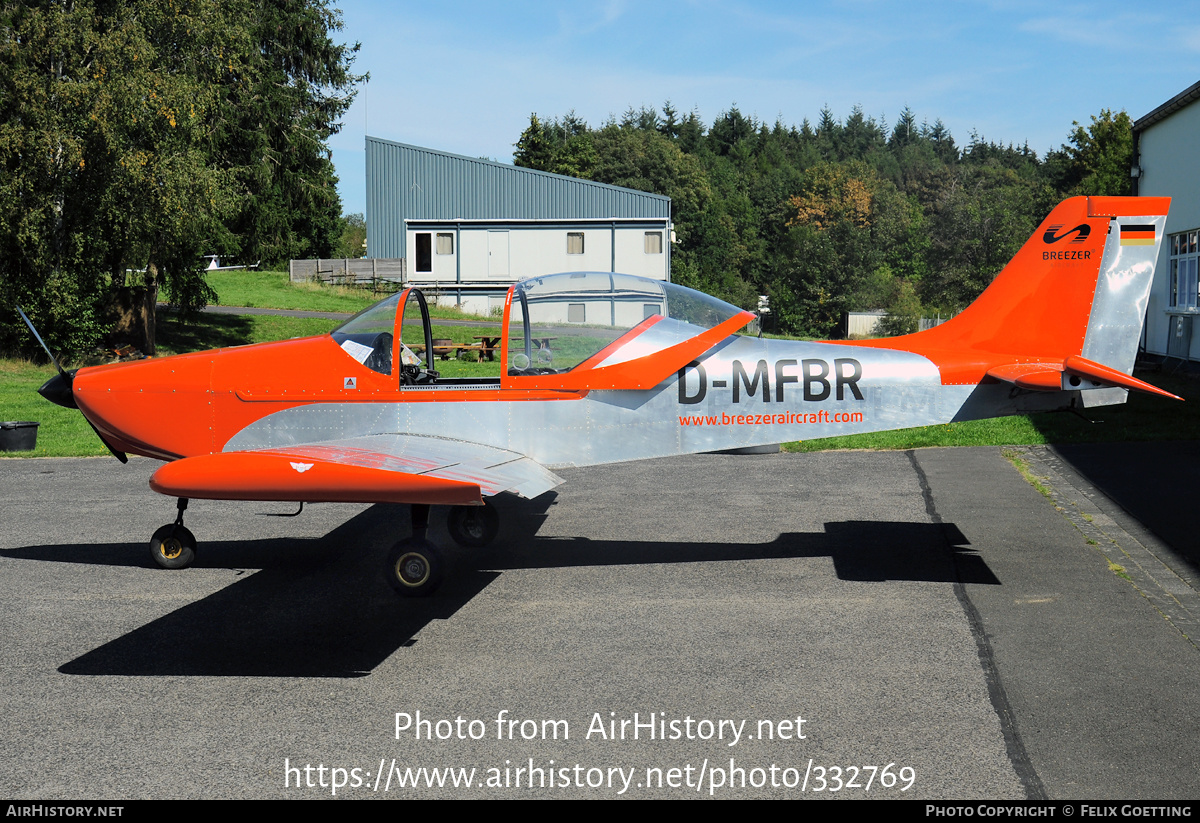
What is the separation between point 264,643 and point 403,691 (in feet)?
4.36

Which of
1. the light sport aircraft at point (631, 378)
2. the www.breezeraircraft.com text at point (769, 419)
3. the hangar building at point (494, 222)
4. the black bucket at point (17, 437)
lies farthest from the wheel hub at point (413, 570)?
the hangar building at point (494, 222)

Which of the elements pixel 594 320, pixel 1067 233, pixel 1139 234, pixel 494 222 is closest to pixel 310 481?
pixel 594 320

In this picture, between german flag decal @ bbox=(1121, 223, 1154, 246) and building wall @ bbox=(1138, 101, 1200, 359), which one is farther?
building wall @ bbox=(1138, 101, 1200, 359)

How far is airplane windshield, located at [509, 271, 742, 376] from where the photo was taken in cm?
752

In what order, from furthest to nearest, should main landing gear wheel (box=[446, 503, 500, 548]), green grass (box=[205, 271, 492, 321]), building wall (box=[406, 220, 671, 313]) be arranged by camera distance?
1. building wall (box=[406, 220, 671, 313])
2. green grass (box=[205, 271, 492, 321])
3. main landing gear wheel (box=[446, 503, 500, 548])

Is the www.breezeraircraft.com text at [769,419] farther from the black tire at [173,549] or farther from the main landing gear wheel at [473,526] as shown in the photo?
the black tire at [173,549]

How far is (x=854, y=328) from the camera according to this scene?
53219 mm

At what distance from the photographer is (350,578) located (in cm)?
739

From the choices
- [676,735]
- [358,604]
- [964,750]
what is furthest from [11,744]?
[964,750]

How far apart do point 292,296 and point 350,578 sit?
4014cm

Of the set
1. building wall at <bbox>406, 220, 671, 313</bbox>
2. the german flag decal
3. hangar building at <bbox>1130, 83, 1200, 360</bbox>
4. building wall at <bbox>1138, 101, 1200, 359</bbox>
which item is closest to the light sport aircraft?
the german flag decal

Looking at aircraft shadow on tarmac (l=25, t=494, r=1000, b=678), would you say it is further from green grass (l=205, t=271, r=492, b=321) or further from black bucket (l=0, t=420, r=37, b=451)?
green grass (l=205, t=271, r=492, b=321)

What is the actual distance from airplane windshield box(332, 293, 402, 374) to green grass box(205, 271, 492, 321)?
3005 cm

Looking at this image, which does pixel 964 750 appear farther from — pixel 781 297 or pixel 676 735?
pixel 781 297
